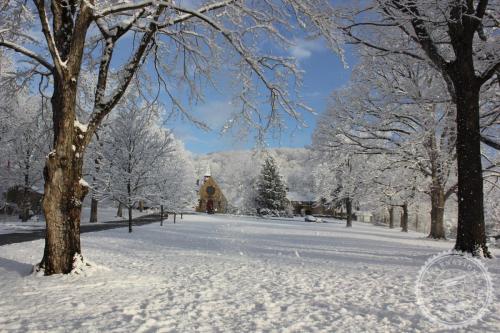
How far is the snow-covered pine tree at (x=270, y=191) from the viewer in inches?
2117

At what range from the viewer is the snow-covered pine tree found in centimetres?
5378

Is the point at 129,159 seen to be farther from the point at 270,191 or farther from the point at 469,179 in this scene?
the point at 270,191

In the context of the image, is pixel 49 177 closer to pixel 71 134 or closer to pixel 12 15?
pixel 71 134

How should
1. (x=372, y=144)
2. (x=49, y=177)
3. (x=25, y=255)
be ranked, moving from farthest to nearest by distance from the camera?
(x=372, y=144) < (x=25, y=255) < (x=49, y=177)

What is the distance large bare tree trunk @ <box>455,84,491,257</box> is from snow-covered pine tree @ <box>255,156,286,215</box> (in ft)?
143

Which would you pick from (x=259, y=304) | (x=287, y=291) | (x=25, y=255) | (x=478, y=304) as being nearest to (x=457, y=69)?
(x=478, y=304)

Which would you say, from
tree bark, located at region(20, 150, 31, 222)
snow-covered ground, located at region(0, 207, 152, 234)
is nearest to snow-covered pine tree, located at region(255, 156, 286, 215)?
snow-covered ground, located at region(0, 207, 152, 234)

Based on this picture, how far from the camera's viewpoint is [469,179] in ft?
30.6

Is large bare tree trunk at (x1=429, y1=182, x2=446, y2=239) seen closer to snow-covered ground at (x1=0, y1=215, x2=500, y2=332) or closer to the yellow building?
snow-covered ground at (x1=0, y1=215, x2=500, y2=332)

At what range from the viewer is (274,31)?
7629 mm

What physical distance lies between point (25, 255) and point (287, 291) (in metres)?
7.18

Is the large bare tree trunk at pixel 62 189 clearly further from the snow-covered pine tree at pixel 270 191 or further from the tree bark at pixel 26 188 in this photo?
the snow-covered pine tree at pixel 270 191

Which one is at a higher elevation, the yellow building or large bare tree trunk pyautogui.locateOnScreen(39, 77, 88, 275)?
large bare tree trunk pyautogui.locateOnScreen(39, 77, 88, 275)

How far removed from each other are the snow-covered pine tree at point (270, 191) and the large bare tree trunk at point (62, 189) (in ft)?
154
